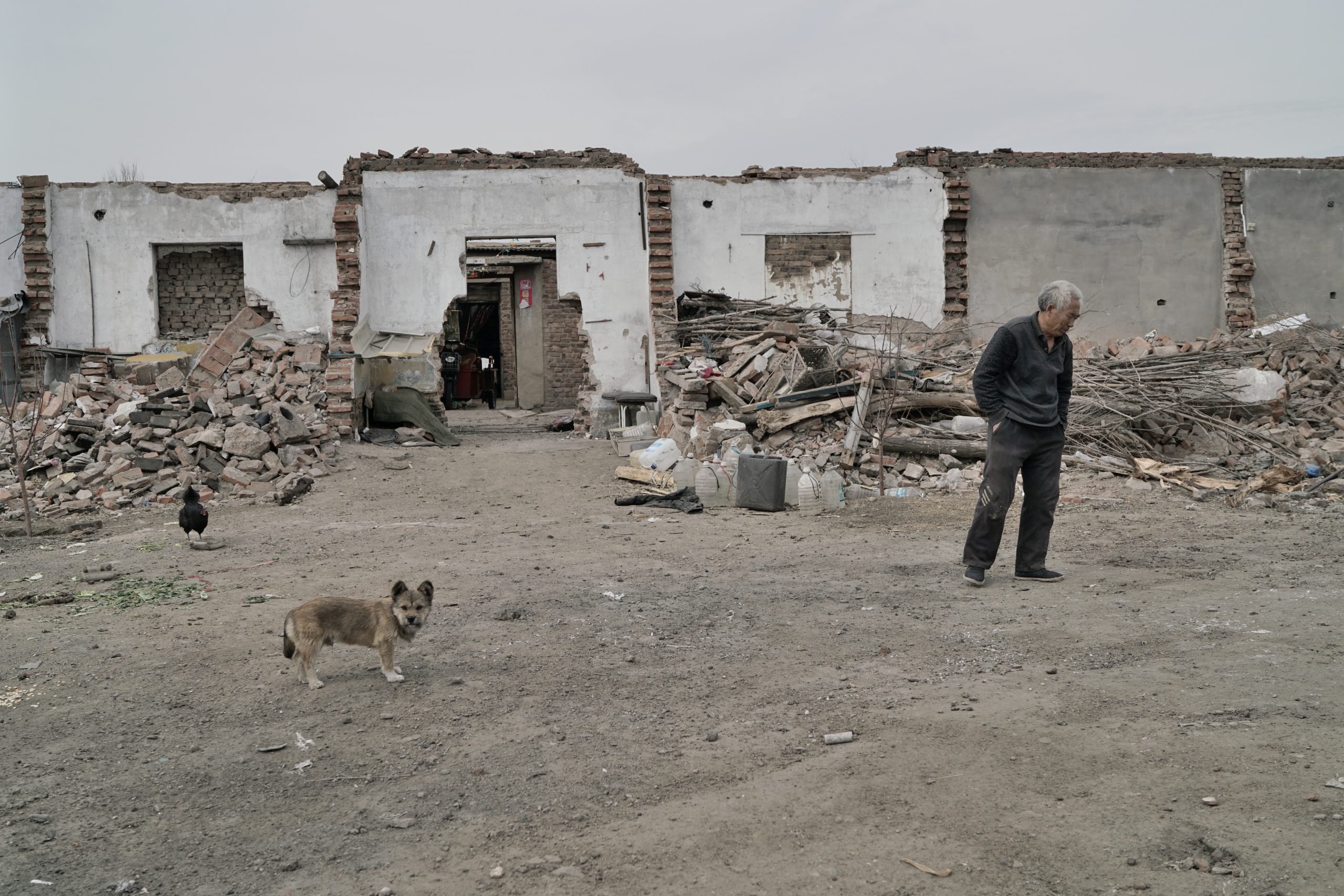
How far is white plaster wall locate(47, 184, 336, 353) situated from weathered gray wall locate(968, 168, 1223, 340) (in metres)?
11.4

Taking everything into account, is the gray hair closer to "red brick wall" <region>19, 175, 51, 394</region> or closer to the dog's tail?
the dog's tail

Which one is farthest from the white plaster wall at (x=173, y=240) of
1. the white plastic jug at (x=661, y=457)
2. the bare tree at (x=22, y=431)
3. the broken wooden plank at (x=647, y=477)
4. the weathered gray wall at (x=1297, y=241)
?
the weathered gray wall at (x=1297, y=241)

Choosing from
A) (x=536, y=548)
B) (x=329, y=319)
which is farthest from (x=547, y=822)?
(x=329, y=319)

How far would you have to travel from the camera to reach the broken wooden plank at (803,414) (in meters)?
12.0

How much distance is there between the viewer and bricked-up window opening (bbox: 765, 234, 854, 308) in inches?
704

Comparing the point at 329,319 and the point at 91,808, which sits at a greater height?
the point at 329,319

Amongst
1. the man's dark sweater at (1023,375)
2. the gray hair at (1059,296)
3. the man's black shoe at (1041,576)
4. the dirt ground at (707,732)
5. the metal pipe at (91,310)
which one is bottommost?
the dirt ground at (707,732)

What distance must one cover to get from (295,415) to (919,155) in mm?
11329

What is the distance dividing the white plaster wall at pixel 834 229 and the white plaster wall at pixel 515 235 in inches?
38.0

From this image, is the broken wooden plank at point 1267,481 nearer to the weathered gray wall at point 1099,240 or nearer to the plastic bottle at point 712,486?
the plastic bottle at point 712,486

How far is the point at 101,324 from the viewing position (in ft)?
56.7

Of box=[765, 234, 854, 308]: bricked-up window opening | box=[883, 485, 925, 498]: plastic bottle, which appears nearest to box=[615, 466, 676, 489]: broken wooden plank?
box=[883, 485, 925, 498]: plastic bottle

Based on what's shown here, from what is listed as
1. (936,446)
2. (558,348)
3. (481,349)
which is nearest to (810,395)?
(936,446)

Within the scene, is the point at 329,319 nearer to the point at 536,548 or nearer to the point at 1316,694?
the point at 536,548
